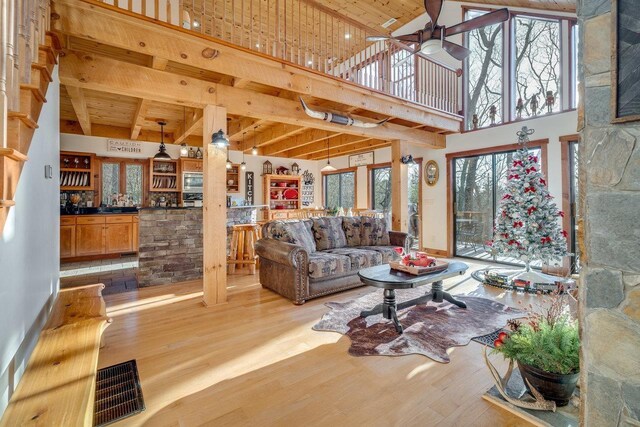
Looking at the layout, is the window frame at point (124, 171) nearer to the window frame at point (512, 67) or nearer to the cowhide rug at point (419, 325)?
the cowhide rug at point (419, 325)

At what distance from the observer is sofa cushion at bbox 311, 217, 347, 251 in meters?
4.48

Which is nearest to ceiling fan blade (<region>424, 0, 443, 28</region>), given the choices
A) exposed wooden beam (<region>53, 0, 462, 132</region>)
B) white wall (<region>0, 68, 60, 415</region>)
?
exposed wooden beam (<region>53, 0, 462, 132</region>)

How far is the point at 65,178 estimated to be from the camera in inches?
253

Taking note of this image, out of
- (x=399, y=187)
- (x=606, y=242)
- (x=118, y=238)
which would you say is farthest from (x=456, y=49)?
(x=118, y=238)

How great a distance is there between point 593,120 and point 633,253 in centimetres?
58

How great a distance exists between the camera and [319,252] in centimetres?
428

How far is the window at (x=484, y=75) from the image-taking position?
5.77m

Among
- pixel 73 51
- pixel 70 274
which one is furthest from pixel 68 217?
pixel 73 51

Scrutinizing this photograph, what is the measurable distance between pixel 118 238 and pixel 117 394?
216 inches

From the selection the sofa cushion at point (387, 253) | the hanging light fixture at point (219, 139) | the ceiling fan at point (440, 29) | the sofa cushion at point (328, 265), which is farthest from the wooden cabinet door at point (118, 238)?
the ceiling fan at point (440, 29)

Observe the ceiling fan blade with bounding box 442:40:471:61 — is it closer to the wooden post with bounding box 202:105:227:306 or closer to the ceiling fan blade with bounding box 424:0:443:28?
the ceiling fan blade with bounding box 424:0:443:28

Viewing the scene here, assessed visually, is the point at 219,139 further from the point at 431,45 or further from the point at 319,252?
the point at 431,45

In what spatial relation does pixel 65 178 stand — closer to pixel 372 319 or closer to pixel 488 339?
pixel 372 319

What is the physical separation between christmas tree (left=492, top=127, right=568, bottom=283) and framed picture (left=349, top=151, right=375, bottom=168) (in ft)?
13.9
